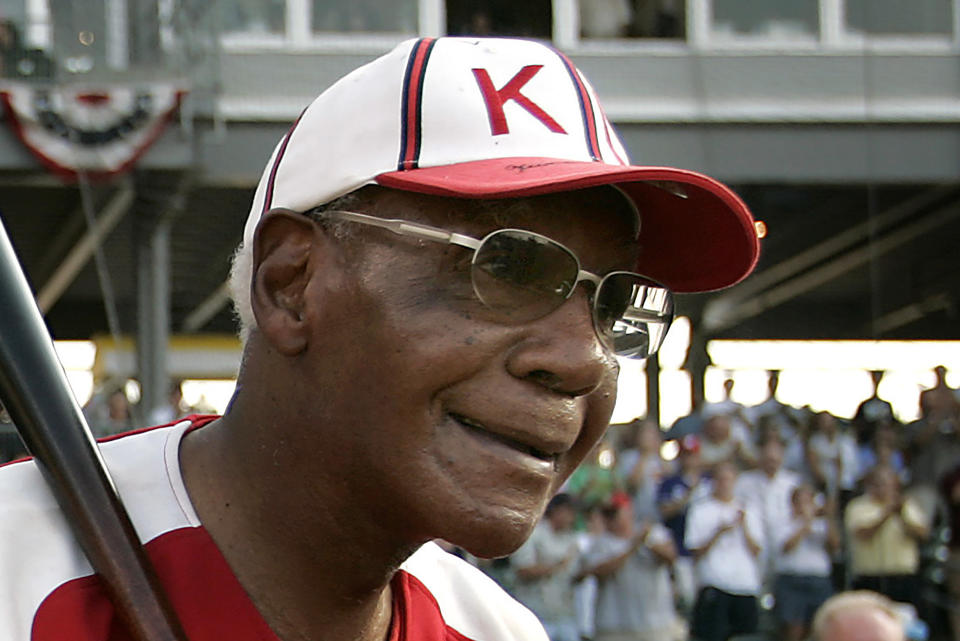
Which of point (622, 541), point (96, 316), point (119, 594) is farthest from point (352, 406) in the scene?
point (96, 316)

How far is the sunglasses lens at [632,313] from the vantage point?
4.85ft

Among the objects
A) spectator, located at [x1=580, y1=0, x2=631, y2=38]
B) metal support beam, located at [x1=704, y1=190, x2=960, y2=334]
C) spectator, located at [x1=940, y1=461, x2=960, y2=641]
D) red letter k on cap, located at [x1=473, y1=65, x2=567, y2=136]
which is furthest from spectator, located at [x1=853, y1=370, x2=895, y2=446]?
red letter k on cap, located at [x1=473, y1=65, x2=567, y2=136]

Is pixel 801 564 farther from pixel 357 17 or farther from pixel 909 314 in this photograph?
pixel 357 17

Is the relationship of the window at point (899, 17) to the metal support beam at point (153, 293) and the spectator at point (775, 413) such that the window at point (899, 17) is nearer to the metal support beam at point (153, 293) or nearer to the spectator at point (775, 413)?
the spectator at point (775, 413)

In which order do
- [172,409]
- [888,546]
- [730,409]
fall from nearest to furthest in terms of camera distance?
[888,546], [730,409], [172,409]

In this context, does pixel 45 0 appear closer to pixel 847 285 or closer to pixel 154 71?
pixel 154 71

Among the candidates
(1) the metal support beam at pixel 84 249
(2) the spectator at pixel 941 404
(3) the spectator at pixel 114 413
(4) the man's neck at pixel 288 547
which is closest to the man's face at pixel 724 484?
(2) the spectator at pixel 941 404

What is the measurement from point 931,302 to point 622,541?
5819 mm

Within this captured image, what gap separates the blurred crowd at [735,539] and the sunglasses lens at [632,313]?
6831mm

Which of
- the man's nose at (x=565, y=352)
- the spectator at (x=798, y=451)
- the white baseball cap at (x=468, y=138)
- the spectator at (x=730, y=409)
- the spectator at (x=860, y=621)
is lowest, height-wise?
the spectator at (x=798, y=451)

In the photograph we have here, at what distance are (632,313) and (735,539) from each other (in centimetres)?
737

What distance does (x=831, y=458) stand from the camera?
32.0 feet

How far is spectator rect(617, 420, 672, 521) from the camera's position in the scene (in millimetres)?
9013

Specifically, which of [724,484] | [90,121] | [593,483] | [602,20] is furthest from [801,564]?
[602,20]
